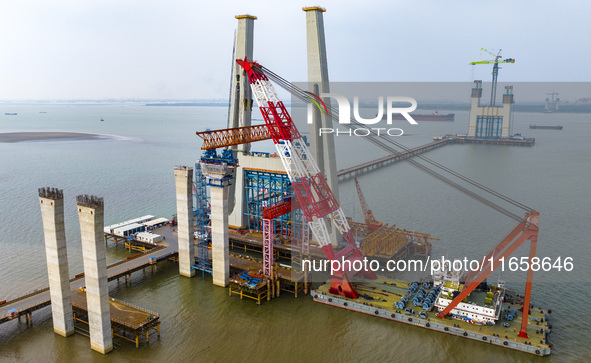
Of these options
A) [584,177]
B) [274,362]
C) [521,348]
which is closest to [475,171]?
[584,177]

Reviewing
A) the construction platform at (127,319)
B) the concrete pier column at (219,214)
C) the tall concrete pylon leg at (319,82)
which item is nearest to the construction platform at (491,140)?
the tall concrete pylon leg at (319,82)

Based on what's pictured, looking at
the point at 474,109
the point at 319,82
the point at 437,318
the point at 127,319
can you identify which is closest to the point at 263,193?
the point at 319,82

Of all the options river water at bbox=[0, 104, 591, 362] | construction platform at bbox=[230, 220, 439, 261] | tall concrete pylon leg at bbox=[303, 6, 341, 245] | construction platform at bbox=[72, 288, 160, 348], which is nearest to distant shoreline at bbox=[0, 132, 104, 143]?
river water at bbox=[0, 104, 591, 362]

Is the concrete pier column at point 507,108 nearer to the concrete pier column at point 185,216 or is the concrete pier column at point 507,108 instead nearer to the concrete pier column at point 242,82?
the concrete pier column at point 242,82

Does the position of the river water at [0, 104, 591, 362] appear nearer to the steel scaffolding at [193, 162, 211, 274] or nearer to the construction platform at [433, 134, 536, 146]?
the steel scaffolding at [193, 162, 211, 274]

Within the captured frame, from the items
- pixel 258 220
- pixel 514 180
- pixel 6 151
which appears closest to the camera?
pixel 258 220

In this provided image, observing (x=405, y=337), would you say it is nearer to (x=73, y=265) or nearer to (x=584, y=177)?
(x=73, y=265)

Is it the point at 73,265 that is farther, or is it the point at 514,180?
the point at 514,180

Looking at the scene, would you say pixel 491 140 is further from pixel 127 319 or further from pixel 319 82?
pixel 127 319
